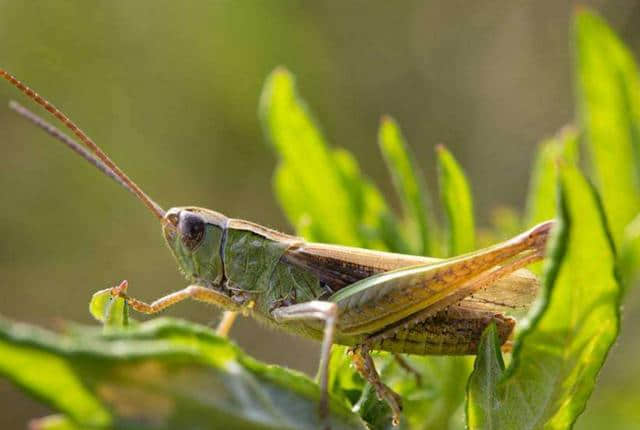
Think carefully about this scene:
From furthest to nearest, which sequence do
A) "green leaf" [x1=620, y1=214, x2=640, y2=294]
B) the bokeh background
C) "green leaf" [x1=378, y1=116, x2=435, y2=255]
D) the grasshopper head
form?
the bokeh background
the grasshopper head
"green leaf" [x1=378, y1=116, x2=435, y2=255]
"green leaf" [x1=620, y1=214, x2=640, y2=294]

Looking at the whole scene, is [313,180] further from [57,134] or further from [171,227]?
[57,134]

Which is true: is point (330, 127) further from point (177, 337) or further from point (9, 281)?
point (177, 337)

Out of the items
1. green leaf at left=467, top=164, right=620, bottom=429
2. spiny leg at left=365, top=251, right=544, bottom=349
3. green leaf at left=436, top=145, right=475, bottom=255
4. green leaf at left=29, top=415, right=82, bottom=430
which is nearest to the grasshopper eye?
spiny leg at left=365, top=251, right=544, bottom=349

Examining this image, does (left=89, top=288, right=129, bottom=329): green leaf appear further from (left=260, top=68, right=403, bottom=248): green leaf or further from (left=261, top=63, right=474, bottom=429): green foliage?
(left=260, top=68, right=403, bottom=248): green leaf

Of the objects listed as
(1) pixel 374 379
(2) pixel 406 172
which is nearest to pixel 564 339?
(1) pixel 374 379

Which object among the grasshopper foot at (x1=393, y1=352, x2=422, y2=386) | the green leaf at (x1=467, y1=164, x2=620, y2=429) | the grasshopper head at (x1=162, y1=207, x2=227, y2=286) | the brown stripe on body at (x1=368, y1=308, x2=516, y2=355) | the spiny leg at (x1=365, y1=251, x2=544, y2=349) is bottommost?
the grasshopper foot at (x1=393, y1=352, x2=422, y2=386)

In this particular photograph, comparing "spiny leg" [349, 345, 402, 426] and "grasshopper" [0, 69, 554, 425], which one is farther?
"grasshopper" [0, 69, 554, 425]

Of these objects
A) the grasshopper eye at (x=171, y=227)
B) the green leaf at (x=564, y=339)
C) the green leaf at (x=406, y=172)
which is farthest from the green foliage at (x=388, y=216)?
the grasshopper eye at (x=171, y=227)
